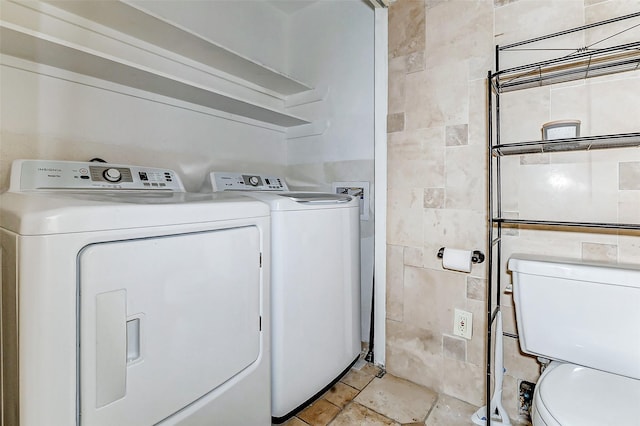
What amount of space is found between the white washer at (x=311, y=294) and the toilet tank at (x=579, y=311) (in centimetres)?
76

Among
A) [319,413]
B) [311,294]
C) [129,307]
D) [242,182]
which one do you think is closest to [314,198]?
[311,294]

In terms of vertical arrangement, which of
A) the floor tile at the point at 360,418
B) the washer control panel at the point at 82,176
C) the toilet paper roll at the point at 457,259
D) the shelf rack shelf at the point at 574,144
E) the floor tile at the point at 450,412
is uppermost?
the shelf rack shelf at the point at 574,144

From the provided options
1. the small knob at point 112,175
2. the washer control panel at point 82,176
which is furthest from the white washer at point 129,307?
the small knob at point 112,175

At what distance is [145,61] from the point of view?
65.0 inches

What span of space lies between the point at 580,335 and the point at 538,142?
0.74 metres

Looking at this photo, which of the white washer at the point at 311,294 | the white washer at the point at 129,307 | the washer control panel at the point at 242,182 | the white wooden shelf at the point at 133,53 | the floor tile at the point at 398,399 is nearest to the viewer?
the white washer at the point at 129,307

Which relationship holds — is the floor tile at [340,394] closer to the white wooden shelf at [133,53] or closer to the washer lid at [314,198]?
the washer lid at [314,198]

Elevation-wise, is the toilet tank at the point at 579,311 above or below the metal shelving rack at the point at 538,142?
below

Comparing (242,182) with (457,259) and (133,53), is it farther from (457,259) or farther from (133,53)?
(457,259)

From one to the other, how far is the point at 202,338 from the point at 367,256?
1.20m

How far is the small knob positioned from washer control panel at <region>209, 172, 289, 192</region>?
49 centimetres

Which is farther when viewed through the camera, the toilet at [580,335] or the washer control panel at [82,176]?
the washer control panel at [82,176]

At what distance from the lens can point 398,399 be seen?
1559 mm

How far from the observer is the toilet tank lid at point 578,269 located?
109cm
